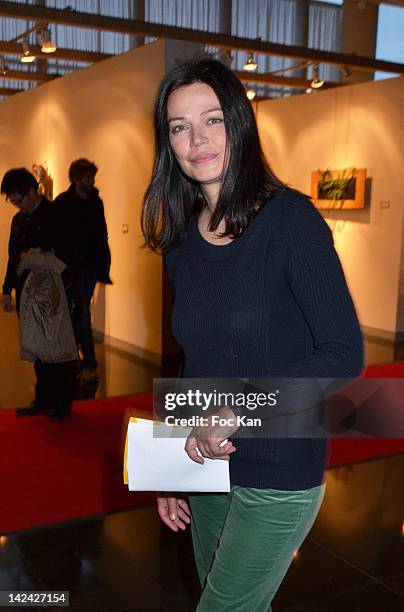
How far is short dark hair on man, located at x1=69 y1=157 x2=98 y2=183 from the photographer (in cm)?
501

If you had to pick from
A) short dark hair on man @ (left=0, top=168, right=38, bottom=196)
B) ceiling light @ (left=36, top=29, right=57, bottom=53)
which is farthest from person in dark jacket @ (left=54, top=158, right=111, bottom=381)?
ceiling light @ (left=36, top=29, right=57, bottom=53)

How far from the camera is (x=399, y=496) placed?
336cm

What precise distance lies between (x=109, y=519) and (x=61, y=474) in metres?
0.63

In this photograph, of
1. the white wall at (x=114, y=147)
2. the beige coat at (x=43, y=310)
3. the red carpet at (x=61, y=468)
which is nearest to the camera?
the red carpet at (x=61, y=468)

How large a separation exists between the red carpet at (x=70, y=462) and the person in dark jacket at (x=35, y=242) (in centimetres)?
12

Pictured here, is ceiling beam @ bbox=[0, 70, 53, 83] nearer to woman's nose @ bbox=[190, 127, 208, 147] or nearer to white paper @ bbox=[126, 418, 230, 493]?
woman's nose @ bbox=[190, 127, 208, 147]

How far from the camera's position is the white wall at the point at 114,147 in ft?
20.0

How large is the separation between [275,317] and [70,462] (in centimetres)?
272

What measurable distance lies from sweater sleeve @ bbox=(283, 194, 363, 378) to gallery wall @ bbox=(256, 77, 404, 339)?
6.96m

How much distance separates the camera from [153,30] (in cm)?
690

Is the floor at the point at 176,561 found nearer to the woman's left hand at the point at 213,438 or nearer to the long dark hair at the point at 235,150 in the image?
the woman's left hand at the point at 213,438

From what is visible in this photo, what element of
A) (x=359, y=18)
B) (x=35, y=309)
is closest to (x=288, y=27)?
(x=359, y=18)

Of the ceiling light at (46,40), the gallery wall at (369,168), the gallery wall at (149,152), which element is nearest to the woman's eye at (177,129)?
the gallery wall at (149,152)

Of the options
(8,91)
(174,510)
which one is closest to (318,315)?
(174,510)
